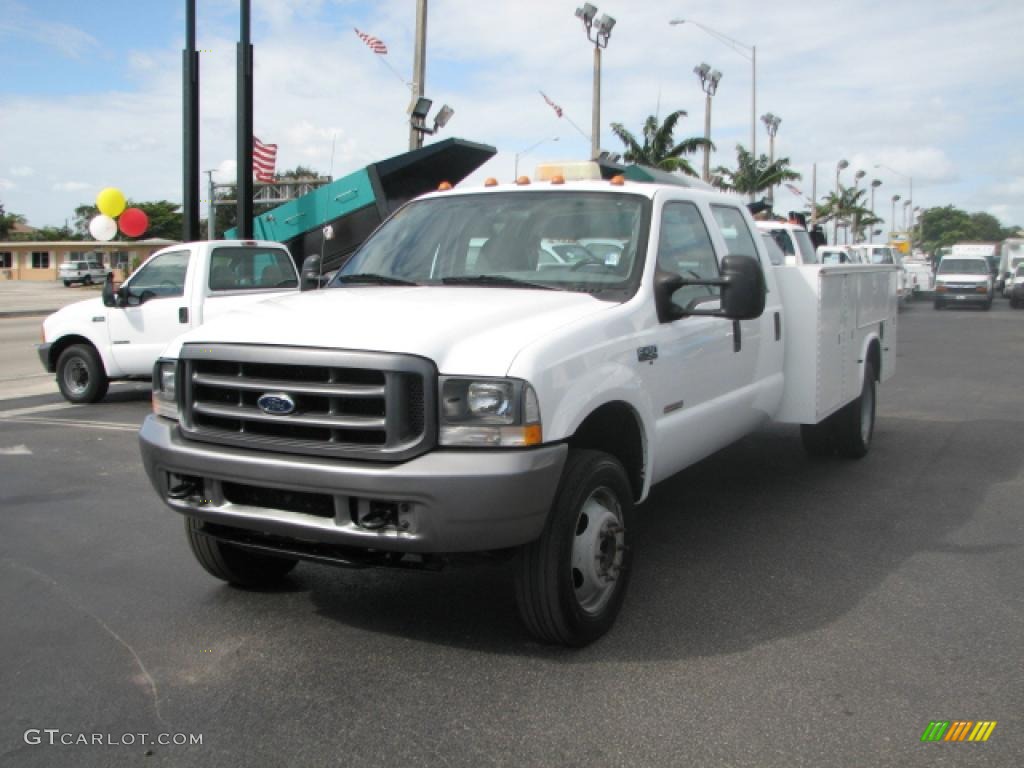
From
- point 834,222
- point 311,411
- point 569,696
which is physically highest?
point 834,222

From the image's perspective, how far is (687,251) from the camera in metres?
5.21

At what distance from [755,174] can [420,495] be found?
1734 inches

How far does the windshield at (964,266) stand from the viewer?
3749 cm

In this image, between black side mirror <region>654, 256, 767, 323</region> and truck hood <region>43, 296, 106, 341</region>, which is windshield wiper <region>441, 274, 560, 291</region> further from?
truck hood <region>43, 296, 106, 341</region>

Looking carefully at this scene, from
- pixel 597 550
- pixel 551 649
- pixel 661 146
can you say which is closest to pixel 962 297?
pixel 661 146

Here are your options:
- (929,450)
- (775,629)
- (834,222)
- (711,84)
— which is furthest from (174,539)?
(834,222)

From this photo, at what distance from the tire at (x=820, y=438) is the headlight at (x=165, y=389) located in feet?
16.2

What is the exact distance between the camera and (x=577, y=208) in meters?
5.04

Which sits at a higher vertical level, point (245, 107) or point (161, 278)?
point (245, 107)

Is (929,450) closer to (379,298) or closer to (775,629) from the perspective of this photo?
(775,629)

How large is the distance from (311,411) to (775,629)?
215 centimetres

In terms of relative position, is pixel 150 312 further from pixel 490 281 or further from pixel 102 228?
pixel 102 228

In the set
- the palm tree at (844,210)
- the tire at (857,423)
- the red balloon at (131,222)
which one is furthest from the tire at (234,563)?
the palm tree at (844,210)

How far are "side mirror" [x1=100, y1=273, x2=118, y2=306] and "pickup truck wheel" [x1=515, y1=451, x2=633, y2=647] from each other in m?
7.82
